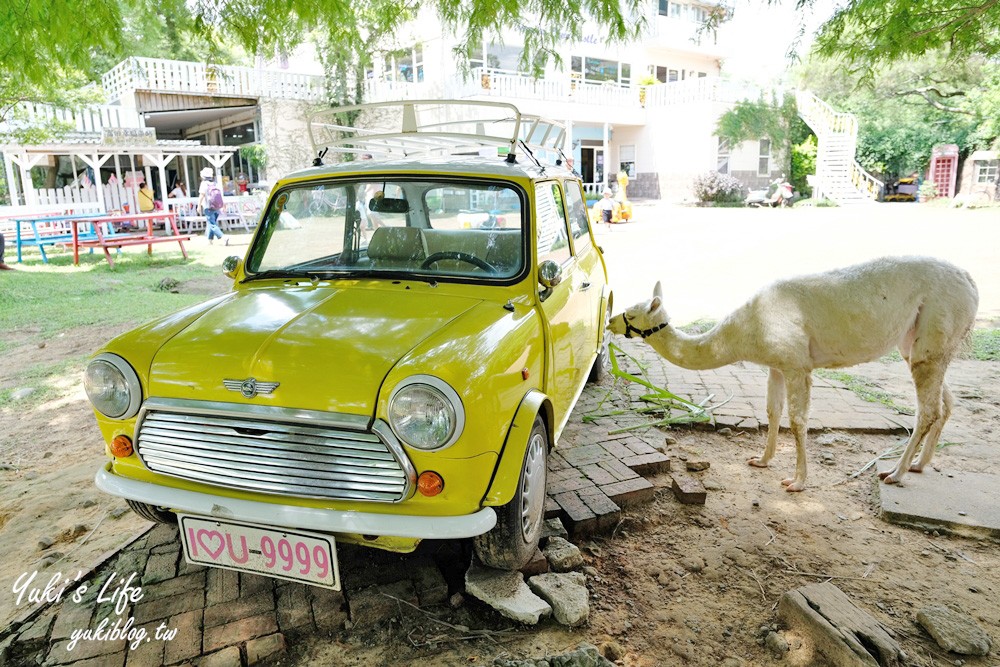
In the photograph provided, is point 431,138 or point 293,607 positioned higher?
point 431,138

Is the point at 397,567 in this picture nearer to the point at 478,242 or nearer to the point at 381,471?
the point at 381,471

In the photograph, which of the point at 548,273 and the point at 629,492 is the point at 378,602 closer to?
the point at 629,492

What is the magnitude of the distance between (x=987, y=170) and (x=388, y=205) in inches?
1248

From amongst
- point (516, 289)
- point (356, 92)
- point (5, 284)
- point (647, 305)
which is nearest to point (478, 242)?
point (516, 289)

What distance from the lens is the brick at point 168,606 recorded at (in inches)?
114

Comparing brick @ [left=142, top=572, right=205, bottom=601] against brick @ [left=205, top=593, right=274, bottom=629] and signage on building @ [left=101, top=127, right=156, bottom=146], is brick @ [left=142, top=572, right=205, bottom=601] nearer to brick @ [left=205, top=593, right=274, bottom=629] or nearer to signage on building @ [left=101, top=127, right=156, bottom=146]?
brick @ [left=205, top=593, right=274, bottom=629]

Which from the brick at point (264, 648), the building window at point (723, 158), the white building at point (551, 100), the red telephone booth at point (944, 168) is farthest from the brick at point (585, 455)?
the red telephone booth at point (944, 168)

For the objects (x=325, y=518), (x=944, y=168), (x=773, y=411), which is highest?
(x=944, y=168)

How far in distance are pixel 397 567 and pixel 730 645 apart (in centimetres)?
154

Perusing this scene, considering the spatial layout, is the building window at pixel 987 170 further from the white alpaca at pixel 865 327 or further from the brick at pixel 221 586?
the brick at pixel 221 586

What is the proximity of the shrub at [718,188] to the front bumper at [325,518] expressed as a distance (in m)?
28.6

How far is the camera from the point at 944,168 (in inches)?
1102

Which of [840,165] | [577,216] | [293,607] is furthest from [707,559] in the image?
[840,165]

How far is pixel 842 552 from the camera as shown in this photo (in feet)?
11.4
